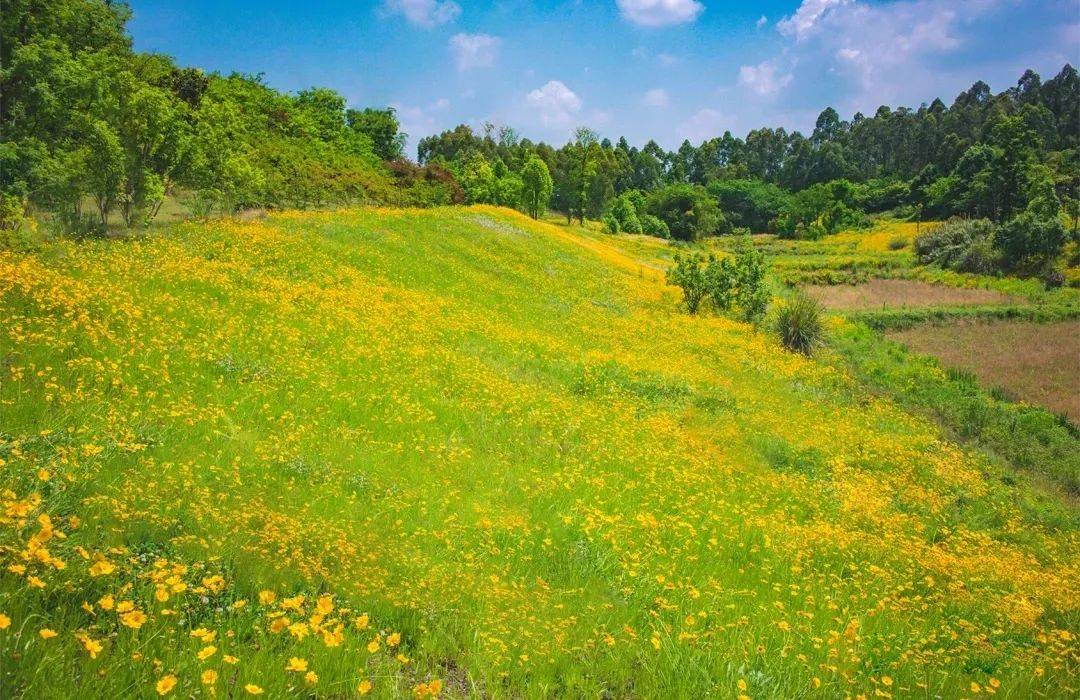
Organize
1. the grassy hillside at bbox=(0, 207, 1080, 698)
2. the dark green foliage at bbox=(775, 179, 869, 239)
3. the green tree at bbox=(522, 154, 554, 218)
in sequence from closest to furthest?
1. the grassy hillside at bbox=(0, 207, 1080, 698)
2. the green tree at bbox=(522, 154, 554, 218)
3. the dark green foliage at bbox=(775, 179, 869, 239)

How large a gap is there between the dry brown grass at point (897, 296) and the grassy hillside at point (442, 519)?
28.1 meters

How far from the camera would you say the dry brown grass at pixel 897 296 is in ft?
139

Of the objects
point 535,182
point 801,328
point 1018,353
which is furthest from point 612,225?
point 801,328

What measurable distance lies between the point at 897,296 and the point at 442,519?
48.0 metres

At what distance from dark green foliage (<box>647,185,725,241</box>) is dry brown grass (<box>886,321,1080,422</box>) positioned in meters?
70.1

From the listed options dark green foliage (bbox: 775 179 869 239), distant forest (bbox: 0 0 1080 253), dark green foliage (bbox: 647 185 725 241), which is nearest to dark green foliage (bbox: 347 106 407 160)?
distant forest (bbox: 0 0 1080 253)

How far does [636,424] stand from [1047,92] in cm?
16416

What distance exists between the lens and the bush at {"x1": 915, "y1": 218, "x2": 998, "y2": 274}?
5506cm

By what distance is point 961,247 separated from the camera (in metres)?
58.4

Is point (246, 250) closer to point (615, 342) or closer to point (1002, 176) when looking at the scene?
point (615, 342)

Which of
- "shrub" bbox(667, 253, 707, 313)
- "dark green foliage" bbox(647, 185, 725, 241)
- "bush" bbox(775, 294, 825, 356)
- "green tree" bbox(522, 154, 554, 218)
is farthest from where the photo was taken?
"dark green foliage" bbox(647, 185, 725, 241)

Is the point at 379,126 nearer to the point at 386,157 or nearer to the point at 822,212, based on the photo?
the point at 386,157

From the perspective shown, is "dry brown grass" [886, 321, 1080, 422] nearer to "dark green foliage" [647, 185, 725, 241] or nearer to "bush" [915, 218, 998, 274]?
"bush" [915, 218, 998, 274]

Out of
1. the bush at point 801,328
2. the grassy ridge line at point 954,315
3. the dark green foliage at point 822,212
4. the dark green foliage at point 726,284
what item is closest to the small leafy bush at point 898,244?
the dark green foliage at point 822,212
